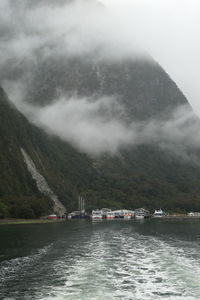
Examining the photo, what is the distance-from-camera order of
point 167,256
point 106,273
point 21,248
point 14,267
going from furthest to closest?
point 21,248 → point 167,256 → point 14,267 → point 106,273

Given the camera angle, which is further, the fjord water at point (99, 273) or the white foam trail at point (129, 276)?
the fjord water at point (99, 273)

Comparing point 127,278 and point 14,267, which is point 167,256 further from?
point 14,267

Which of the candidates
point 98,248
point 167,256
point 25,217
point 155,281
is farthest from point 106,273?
point 25,217

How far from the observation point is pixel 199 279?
1299 inches

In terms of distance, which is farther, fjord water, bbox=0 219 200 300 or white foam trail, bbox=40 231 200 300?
fjord water, bbox=0 219 200 300

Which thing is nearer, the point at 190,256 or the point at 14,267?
the point at 14,267

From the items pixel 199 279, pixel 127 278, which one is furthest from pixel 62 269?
pixel 199 279

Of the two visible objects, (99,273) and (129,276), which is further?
(99,273)

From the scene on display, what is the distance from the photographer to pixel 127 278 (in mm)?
33750

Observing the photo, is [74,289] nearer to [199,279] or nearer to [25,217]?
[199,279]

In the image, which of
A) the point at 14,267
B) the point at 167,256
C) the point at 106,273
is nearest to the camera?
the point at 106,273

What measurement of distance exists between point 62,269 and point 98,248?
19.2 m

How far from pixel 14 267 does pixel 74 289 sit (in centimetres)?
1221

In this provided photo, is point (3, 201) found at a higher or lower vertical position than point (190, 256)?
higher
